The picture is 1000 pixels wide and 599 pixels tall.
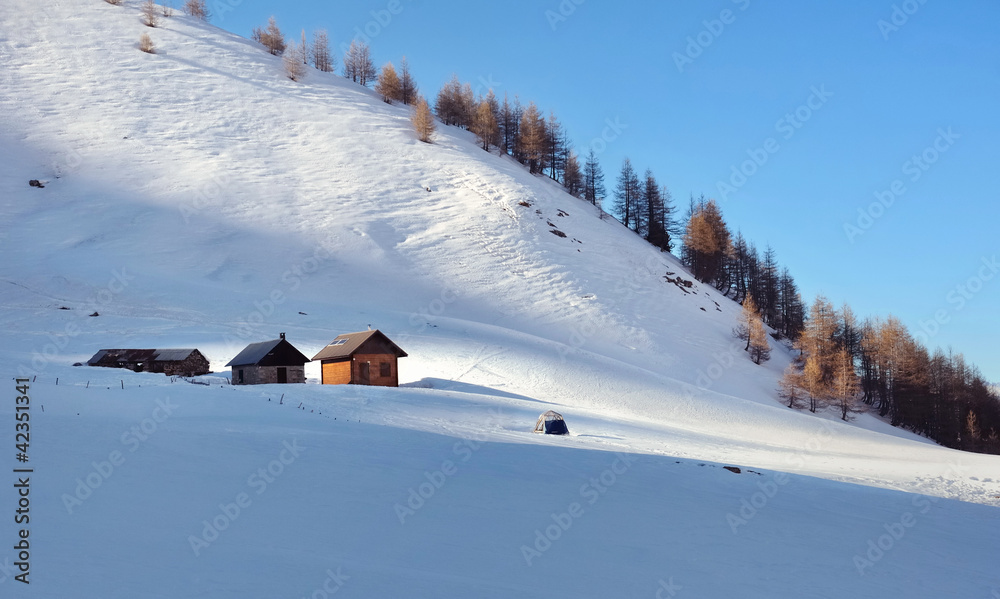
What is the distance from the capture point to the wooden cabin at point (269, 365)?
30.5 m

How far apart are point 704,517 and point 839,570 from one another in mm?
2935

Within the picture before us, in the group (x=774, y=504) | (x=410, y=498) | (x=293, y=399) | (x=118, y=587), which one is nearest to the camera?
(x=118, y=587)

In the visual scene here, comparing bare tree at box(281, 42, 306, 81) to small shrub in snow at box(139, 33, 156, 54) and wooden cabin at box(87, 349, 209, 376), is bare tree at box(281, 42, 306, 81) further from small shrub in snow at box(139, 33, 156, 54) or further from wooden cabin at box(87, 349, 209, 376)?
wooden cabin at box(87, 349, 209, 376)

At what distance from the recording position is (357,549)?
Result: 392 inches

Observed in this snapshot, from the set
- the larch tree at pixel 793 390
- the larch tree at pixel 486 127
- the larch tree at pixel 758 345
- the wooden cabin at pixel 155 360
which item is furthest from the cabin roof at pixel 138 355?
the larch tree at pixel 486 127

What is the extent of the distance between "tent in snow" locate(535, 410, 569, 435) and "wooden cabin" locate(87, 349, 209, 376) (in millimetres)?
19262

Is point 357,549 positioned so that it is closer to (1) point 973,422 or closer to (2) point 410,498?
(2) point 410,498

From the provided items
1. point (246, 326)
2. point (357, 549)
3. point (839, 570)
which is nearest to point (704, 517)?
point (839, 570)

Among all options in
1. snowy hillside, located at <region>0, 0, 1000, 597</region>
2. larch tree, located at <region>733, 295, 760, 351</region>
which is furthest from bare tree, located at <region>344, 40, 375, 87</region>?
larch tree, located at <region>733, 295, 760, 351</region>

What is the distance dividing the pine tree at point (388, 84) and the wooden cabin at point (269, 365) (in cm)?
7382

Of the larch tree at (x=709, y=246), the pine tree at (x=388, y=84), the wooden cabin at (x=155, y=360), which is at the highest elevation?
the pine tree at (x=388, y=84)

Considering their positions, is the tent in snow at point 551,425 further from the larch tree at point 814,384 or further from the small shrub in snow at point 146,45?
the small shrub in snow at point 146,45

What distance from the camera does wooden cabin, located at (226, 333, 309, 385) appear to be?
30469mm

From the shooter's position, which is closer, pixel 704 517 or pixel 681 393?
pixel 704 517
